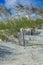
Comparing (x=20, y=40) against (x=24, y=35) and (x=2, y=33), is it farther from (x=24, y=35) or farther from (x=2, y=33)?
(x=2, y=33)

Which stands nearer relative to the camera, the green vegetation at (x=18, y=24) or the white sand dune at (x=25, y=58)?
the white sand dune at (x=25, y=58)

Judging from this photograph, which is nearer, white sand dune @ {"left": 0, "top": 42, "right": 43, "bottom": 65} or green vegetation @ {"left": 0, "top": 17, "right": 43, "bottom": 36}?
white sand dune @ {"left": 0, "top": 42, "right": 43, "bottom": 65}

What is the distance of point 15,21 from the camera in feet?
20.3

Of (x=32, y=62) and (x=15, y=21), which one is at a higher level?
(x=15, y=21)

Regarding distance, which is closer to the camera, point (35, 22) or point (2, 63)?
point (2, 63)

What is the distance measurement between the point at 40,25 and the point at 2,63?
3470 mm

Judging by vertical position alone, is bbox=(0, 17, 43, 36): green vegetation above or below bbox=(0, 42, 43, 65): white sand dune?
above

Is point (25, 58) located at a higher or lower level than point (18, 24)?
lower

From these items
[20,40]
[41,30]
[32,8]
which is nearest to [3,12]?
[32,8]

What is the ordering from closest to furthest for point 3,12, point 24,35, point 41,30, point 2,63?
point 2,63 < point 3,12 < point 24,35 < point 41,30

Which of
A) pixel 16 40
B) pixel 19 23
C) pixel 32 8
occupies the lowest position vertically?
pixel 16 40

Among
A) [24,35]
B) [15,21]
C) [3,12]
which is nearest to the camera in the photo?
[3,12]

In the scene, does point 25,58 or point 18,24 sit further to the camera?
point 18,24

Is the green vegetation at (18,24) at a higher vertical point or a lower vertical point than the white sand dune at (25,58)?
higher
